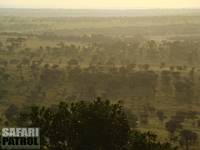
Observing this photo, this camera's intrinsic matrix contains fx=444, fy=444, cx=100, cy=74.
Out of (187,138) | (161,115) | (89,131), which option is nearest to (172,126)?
(161,115)

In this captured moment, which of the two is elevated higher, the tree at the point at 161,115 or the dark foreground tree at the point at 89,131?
the dark foreground tree at the point at 89,131

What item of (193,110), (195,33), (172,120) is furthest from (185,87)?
(195,33)

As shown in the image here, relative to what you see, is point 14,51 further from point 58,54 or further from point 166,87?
point 166,87

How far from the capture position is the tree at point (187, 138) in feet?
145

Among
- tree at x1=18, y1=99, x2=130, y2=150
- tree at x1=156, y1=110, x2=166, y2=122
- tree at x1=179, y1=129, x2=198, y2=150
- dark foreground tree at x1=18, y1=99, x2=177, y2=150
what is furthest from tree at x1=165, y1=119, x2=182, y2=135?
tree at x1=18, y1=99, x2=130, y2=150

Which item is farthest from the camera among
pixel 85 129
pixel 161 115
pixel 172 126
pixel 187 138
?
pixel 161 115

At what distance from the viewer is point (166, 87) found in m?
64.8

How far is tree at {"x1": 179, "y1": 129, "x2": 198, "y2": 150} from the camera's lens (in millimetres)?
44094

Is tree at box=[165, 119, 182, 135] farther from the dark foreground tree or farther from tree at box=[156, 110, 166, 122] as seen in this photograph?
the dark foreground tree

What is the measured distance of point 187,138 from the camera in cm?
4522

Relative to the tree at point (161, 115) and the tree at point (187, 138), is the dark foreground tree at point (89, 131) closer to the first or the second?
the tree at point (187, 138)

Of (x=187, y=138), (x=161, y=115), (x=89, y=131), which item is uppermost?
(x=89, y=131)

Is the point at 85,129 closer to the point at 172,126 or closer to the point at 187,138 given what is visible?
the point at 187,138

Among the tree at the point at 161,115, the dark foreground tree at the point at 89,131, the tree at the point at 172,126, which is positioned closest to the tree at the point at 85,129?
the dark foreground tree at the point at 89,131
